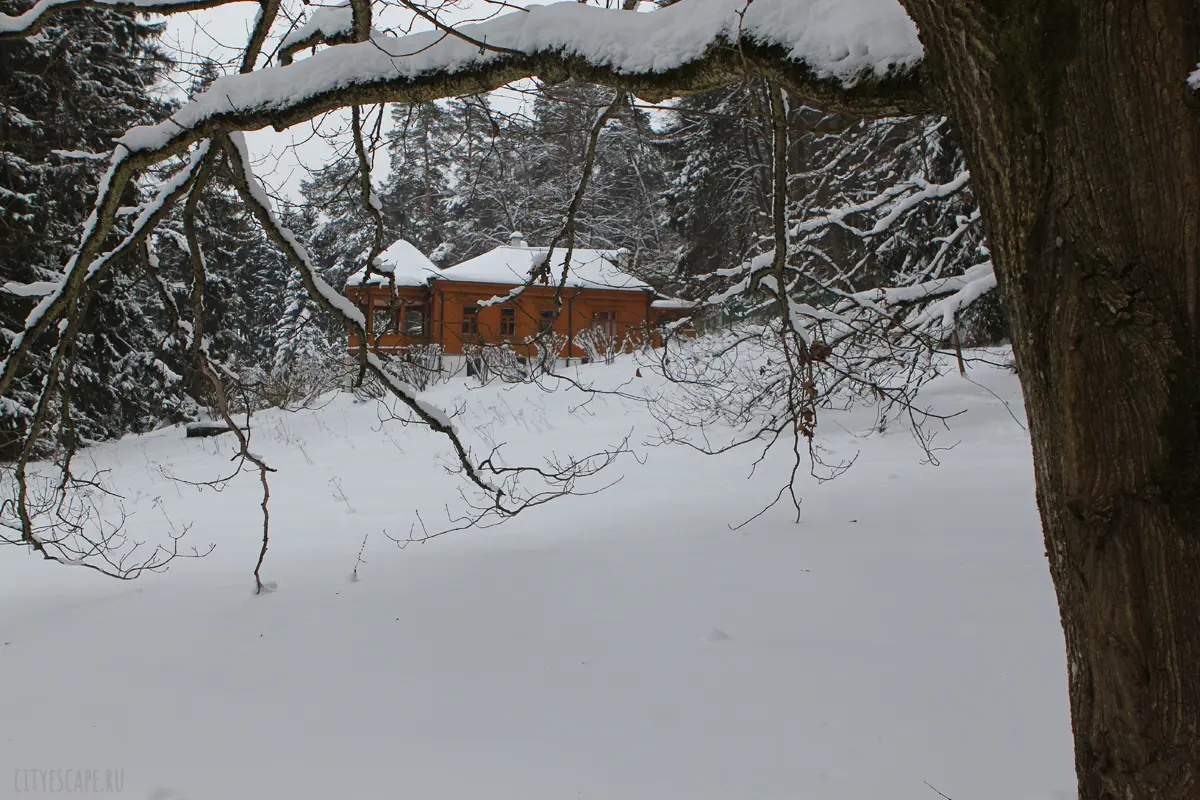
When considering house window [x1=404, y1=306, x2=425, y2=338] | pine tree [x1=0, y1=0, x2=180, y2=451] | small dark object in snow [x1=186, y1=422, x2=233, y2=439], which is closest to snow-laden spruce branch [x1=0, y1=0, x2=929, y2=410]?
house window [x1=404, y1=306, x2=425, y2=338]

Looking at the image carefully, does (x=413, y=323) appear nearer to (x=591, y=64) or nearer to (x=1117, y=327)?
(x=591, y=64)

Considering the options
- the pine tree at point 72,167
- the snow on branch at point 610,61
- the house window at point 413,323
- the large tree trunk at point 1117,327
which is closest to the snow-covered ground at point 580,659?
the large tree trunk at point 1117,327

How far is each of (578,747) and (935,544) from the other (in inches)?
135

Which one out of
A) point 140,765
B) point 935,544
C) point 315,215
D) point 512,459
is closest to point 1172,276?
point 140,765

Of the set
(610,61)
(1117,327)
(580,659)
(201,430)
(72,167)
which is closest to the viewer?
(1117,327)

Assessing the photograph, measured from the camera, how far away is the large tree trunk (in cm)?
148

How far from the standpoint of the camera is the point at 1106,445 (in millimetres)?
1547

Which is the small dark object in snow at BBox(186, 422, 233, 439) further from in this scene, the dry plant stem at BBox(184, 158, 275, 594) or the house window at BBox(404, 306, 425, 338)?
the dry plant stem at BBox(184, 158, 275, 594)

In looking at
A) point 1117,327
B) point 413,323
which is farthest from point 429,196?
point 413,323

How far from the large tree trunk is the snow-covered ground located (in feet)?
4.37

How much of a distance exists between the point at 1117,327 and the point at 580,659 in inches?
116

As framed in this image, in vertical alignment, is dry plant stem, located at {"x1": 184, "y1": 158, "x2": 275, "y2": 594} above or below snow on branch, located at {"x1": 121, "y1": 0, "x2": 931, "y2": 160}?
below

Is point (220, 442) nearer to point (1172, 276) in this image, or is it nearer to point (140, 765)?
point (140, 765)

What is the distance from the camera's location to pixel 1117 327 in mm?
1517
